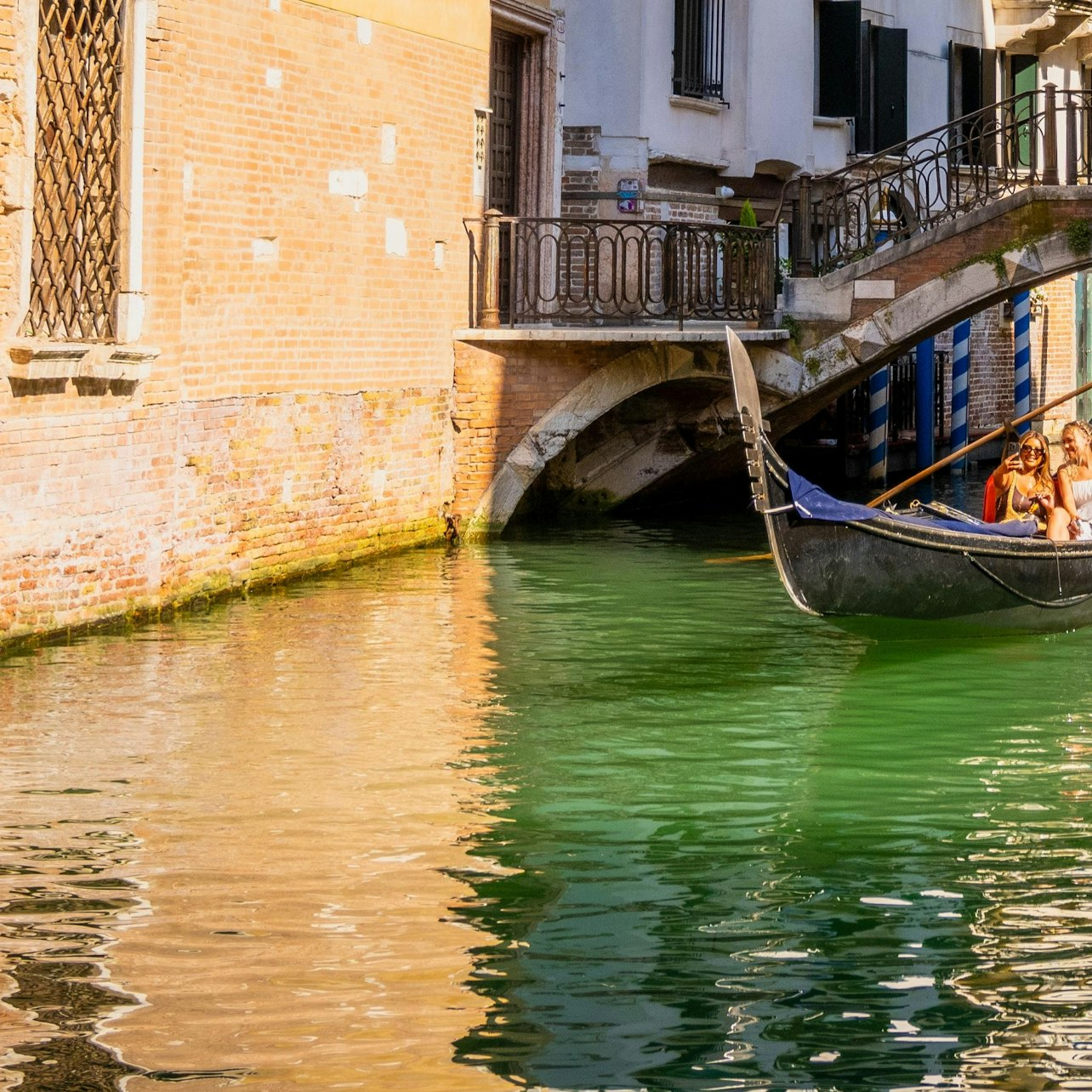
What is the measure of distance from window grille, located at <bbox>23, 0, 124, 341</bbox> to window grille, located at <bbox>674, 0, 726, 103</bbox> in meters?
7.59

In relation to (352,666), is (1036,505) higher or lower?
higher

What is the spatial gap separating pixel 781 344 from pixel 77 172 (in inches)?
264

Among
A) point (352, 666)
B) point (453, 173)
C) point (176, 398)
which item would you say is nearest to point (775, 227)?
point (453, 173)

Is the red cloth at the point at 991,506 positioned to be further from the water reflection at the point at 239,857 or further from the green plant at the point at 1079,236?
the green plant at the point at 1079,236

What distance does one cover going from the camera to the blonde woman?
1077cm

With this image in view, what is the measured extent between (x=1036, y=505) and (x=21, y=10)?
551 centimetres

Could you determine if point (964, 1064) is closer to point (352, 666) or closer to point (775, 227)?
point (352, 666)

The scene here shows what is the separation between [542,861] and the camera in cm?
589

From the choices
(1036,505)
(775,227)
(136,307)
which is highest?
(775,227)

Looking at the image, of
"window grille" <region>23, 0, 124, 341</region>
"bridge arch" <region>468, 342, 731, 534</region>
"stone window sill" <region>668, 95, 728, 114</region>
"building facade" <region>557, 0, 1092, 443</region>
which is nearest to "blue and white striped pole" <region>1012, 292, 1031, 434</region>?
"building facade" <region>557, 0, 1092, 443</region>

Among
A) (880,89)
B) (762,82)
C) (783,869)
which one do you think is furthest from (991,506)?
(880,89)

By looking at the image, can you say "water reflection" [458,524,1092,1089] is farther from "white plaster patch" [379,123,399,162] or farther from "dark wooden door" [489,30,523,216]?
"dark wooden door" [489,30,523,216]

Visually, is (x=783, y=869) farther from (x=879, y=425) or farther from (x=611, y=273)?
(x=879, y=425)

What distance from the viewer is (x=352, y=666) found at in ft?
30.4
